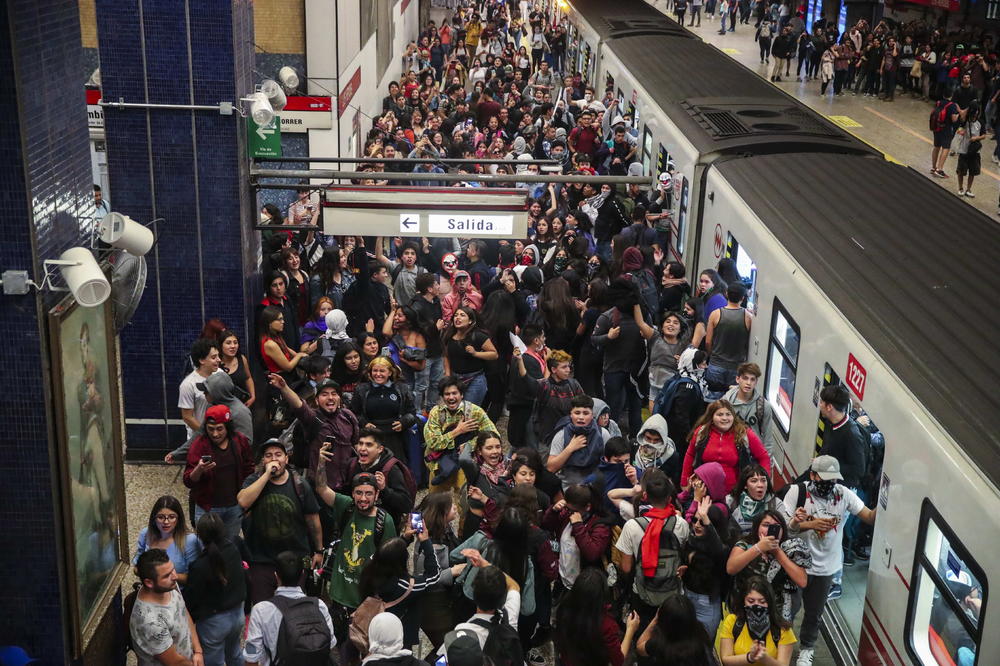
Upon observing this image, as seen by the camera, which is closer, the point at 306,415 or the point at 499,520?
the point at 499,520

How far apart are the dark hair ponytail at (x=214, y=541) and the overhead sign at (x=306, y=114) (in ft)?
39.3

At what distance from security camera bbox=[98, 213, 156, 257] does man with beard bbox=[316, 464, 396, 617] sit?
1891mm

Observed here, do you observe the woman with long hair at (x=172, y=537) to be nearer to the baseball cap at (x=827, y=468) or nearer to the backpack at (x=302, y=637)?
the backpack at (x=302, y=637)

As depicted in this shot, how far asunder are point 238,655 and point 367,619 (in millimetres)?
1396

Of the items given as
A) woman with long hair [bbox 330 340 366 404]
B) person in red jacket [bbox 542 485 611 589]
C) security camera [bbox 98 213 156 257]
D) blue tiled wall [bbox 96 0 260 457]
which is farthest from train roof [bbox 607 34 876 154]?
security camera [bbox 98 213 156 257]

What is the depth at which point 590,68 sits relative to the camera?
24984mm

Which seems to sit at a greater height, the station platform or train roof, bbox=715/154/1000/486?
train roof, bbox=715/154/1000/486

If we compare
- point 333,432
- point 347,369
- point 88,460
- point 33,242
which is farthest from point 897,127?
point 33,242

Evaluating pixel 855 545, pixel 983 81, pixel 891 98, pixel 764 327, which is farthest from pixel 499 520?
pixel 891 98

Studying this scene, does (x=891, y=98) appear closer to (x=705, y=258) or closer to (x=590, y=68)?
(x=590, y=68)

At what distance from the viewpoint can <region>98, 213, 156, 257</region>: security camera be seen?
693cm

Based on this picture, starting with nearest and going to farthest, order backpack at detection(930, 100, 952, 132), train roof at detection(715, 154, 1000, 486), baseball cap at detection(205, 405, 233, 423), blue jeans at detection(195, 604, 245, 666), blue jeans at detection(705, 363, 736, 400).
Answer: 1. train roof at detection(715, 154, 1000, 486)
2. blue jeans at detection(195, 604, 245, 666)
3. baseball cap at detection(205, 405, 233, 423)
4. blue jeans at detection(705, 363, 736, 400)
5. backpack at detection(930, 100, 952, 132)

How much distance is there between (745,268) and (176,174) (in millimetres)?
5018

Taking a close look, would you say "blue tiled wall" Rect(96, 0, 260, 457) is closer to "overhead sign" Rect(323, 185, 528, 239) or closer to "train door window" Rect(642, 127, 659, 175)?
"overhead sign" Rect(323, 185, 528, 239)
